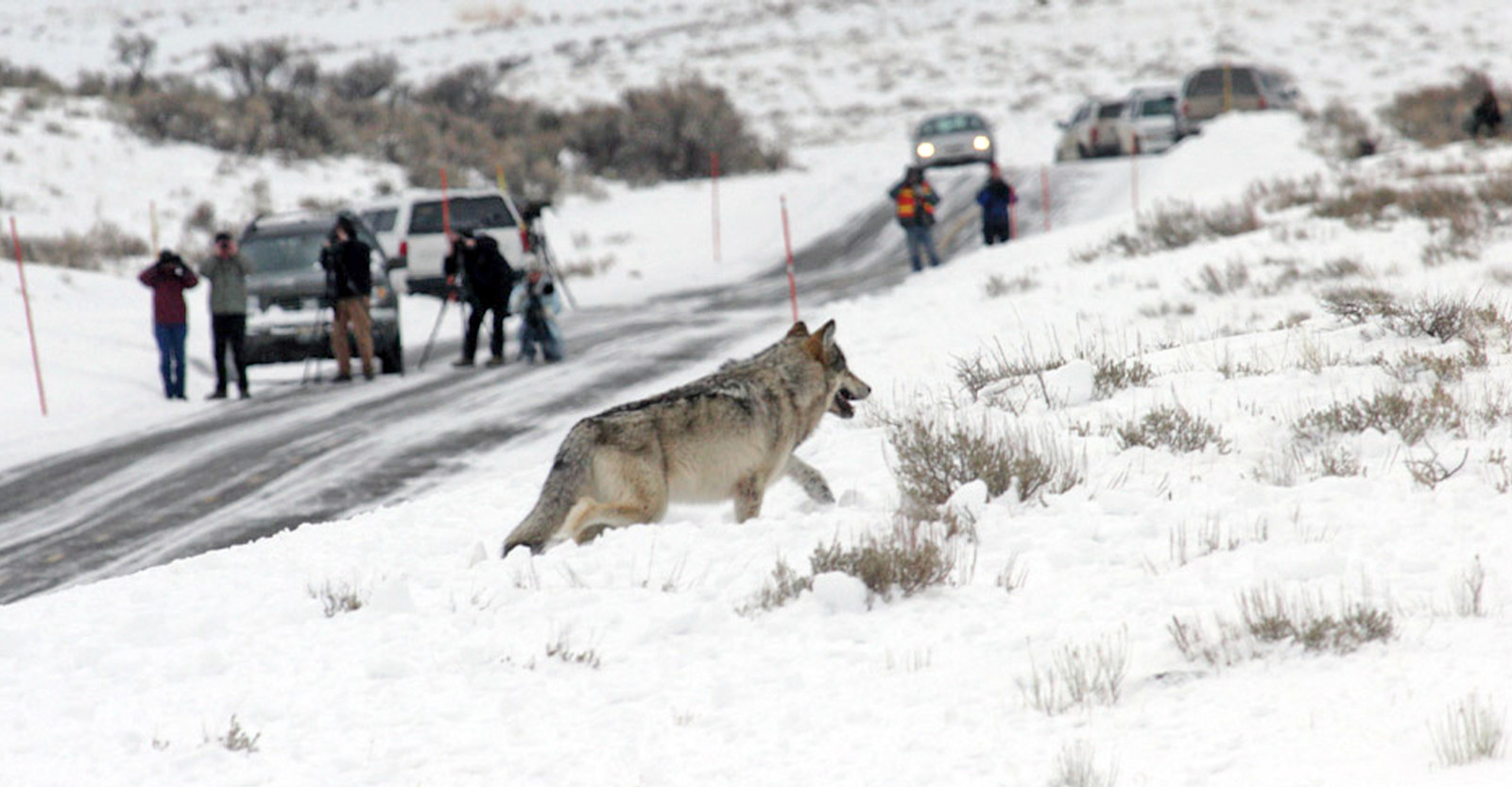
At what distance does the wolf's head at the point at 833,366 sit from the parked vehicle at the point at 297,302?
1024cm

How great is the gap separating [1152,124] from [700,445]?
32095 mm

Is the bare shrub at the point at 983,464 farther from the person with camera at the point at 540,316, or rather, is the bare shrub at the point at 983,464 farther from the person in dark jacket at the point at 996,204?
the person in dark jacket at the point at 996,204

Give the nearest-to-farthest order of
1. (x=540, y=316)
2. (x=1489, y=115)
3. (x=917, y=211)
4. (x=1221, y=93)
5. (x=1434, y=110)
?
1. (x=540, y=316)
2. (x=917, y=211)
3. (x=1489, y=115)
4. (x=1434, y=110)
5. (x=1221, y=93)

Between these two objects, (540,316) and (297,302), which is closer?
(540,316)

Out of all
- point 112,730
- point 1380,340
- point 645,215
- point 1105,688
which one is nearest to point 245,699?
point 112,730

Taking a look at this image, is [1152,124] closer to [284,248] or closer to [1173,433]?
[284,248]

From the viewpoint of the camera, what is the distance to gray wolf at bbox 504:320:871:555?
20.6 feet

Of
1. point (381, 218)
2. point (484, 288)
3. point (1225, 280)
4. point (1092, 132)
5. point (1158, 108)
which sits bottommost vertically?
point (1225, 280)

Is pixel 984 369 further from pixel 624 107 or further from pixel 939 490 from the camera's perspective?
pixel 624 107

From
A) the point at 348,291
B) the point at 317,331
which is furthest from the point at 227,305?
the point at 317,331

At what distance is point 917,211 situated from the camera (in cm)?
2356

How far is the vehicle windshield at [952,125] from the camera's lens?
3625 cm

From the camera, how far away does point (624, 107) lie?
45.2 meters

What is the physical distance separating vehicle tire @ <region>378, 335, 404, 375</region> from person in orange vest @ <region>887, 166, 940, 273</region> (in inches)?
373
